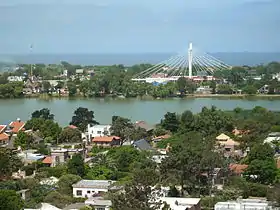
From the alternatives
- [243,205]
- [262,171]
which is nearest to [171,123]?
[262,171]

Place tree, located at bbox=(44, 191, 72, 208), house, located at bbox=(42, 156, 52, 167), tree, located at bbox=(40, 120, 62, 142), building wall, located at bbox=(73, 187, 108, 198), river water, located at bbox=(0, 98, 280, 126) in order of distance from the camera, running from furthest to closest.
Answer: river water, located at bbox=(0, 98, 280, 126) < tree, located at bbox=(40, 120, 62, 142) < house, located at bbox=(42, 156, 52, 167) < building wall, located at bbox=(73, 187, 108, 198) < tree, located at bbox=(44, 191, 72, 208)

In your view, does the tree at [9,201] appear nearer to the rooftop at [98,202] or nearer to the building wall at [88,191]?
the rooftop at [98,202]

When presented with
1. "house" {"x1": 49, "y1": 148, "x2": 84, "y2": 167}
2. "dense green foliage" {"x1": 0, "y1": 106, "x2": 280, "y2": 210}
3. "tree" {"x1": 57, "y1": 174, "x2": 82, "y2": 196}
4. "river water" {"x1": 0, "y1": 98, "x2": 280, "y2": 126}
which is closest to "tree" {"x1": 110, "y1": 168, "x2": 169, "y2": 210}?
"dense green foliage" {"x1": 0, "y1": 106, "x2": 280, "y2": 210}

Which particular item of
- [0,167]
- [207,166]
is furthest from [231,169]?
[0,167]

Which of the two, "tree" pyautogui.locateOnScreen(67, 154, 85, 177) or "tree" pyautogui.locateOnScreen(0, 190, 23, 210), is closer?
"tree" pyautogui.locateOnScreen(0, 190, 23, 210)

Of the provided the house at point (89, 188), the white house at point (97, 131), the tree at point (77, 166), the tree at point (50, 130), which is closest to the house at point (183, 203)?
the house at point (89, 188)

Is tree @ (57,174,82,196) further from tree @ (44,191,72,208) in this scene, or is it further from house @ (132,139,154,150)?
house @ (132,139,154,150)
